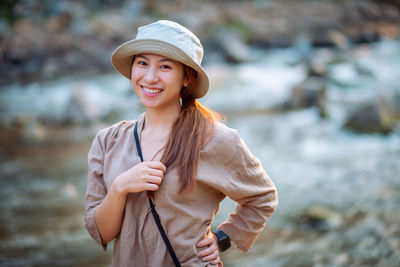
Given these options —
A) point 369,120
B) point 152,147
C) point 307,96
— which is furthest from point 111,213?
point 307,96

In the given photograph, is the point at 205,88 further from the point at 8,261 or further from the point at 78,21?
the point at 78,21

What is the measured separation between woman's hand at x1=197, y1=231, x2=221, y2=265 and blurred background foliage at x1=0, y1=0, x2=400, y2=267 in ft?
6.49

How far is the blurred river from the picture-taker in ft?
16.5

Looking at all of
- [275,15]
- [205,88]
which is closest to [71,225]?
[205,88]

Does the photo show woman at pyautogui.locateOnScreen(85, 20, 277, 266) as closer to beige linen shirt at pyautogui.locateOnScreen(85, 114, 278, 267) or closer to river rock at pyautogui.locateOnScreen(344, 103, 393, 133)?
beige linen shirt at pyautogui.locateOnScreen(85, 114, 278, 267)

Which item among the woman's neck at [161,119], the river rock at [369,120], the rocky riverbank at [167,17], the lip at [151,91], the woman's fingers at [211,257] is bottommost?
the woman's fingers at [211,257]

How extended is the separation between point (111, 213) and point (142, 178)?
0.26 m

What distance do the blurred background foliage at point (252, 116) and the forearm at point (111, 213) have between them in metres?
1.85

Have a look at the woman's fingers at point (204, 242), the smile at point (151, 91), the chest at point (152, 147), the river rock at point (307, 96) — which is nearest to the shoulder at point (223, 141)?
the chest at point (152, 147)

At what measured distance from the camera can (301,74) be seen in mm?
14656

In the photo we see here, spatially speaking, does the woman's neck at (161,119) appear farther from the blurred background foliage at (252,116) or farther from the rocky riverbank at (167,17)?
the rocky riverbank at (167,17)

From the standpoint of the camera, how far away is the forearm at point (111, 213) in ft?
6.26

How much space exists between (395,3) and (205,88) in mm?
29768

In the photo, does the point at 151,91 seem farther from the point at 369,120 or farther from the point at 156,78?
the point at 369,120
